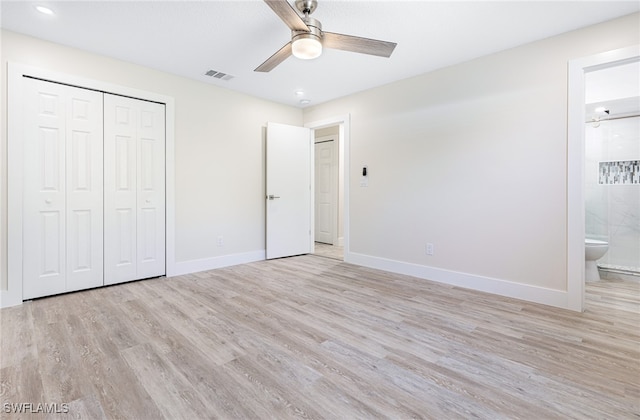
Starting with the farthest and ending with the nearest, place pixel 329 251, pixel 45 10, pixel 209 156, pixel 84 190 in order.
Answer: pixel 329 251 → pixel 209 156 → pixel 84 190 → pixel 45 10

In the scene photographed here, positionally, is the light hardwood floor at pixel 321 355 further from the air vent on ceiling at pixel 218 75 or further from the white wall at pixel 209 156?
the air vent on ceiling at pixel 218 75

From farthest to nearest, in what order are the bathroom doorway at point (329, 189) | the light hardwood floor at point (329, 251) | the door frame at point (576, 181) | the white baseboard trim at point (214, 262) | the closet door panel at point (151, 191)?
the bathroom doorway at point (329, 189)
the light hardwood floor at point (329, 251)
the white baseboard trim at point (214, 262)
the closet door panel at point (151, 191)
the door frame at point (576, 181)

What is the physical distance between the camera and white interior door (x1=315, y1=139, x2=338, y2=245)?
6.09 meters

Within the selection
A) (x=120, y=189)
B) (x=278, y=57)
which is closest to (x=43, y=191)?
(x=120, y=189)

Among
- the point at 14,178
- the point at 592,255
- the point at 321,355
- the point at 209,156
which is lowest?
the point at 321,355

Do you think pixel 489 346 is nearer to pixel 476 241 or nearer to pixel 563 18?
pixel 476 241

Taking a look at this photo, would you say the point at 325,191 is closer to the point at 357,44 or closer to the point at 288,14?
the point at 357,44

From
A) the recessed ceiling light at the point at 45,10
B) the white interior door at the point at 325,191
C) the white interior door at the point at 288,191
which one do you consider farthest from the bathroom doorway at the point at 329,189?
the recessed ceiling light at the point at 45,10

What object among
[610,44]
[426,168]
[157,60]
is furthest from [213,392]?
[610,44]

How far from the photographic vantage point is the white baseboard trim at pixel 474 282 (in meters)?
2.72

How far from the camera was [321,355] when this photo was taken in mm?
1857

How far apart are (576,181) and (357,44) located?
2.22 m

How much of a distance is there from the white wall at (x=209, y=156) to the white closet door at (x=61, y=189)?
0.35 meters

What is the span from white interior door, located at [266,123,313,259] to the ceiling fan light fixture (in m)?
2.42
